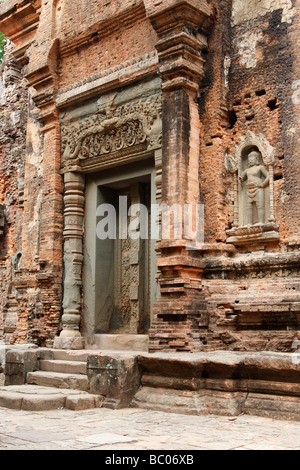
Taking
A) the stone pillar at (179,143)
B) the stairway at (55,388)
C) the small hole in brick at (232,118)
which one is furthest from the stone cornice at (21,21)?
the stairway at (55,388)

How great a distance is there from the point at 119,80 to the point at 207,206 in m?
2.52

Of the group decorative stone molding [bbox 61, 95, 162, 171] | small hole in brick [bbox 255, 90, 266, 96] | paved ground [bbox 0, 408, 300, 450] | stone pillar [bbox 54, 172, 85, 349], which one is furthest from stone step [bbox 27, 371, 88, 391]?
small hole in brick [bbox 255, 90, 266, 96]

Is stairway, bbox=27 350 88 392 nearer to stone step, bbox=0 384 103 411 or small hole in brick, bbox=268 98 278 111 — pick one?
stone step, bbox=0 384 103 411

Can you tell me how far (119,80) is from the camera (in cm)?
850

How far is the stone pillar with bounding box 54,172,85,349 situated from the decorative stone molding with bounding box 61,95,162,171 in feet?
1.16

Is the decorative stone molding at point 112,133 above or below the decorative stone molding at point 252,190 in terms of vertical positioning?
above

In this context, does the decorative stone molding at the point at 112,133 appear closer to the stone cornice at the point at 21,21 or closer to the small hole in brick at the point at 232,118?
the small hole in brick at the point at 232,118

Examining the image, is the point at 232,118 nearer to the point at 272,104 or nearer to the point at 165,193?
the point at 272,104

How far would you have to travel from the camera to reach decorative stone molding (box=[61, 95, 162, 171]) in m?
8.07

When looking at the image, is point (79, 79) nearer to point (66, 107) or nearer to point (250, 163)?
point (66, 107)

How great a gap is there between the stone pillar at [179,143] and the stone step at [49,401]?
112 cm

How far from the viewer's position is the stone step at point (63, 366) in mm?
7097

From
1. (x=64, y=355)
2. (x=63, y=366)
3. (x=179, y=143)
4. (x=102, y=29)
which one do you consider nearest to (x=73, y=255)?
(x=64, y=355)
